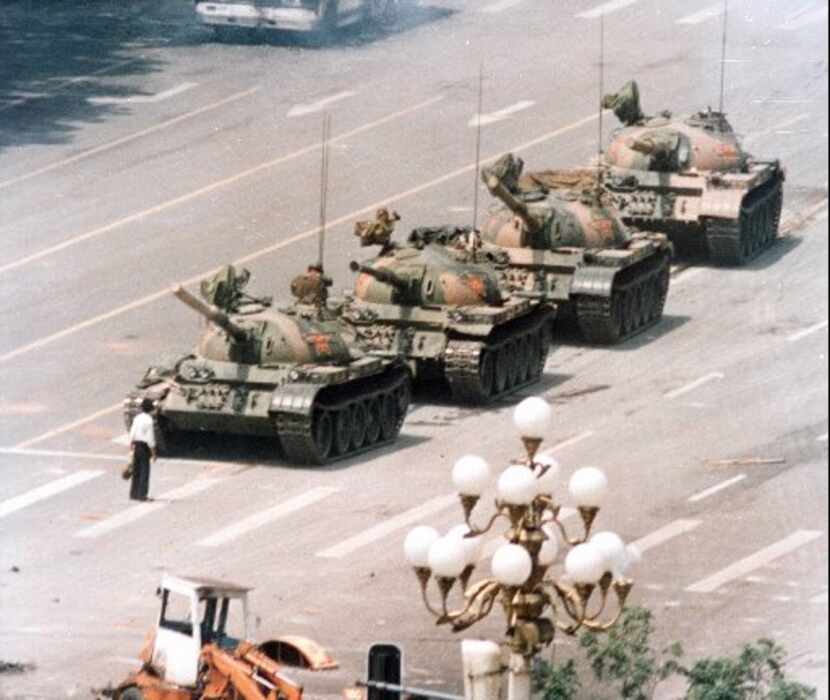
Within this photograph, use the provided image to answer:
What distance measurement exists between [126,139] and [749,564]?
87.8ft

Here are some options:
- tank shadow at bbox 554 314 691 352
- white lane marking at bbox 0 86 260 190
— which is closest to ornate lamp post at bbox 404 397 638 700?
tank shadow at bbox 554 314 691 352

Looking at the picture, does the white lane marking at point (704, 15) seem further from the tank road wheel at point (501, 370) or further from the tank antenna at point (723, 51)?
the tank road wheel at point (501, 370)

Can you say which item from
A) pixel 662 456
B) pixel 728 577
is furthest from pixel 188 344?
pixel 728 577

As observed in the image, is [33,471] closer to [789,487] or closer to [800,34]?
[789,487]

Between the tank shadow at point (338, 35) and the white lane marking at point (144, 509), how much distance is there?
24653 mm

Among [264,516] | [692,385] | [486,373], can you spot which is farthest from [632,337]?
[264,516]

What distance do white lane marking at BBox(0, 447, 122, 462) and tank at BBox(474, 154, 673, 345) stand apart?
29.4 ft

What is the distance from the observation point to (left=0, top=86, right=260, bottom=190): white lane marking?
67375 mm

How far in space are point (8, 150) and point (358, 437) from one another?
18509 millimetres

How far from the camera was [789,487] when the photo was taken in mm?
50219

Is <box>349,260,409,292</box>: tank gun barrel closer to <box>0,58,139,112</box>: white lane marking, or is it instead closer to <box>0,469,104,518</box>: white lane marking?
<box>0,469,104,518</box>: white lane marking

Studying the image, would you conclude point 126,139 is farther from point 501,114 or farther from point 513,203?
point 513,203

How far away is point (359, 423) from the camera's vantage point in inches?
2041

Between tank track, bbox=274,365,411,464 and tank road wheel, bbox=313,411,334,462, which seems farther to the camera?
tank road wheel, bbox=313,411,334,462
